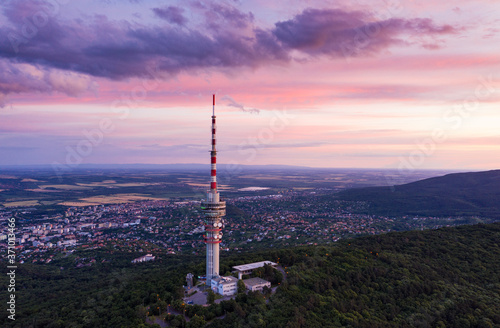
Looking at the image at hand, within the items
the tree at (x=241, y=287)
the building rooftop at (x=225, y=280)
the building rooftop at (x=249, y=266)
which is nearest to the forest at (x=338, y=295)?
the tree at (x=241, y=287)

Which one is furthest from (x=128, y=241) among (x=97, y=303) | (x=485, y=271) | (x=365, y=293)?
(x=485, y=271)

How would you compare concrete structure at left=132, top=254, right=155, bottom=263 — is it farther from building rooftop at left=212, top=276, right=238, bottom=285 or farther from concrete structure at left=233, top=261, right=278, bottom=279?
building rooftop at left=212, top=276, right=238, bottom=285

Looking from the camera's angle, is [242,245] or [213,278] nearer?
[213,278]

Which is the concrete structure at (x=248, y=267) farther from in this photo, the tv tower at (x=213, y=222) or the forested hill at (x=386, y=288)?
the forested hill at (x=386, y=288)

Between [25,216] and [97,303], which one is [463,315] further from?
[25,216]

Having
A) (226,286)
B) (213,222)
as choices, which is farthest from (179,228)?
(226,286)

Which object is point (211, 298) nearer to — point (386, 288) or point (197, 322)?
point (197, 322)

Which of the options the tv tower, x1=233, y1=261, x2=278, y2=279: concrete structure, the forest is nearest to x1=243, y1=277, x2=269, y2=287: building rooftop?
x1=233, y1=261, x2=278, y2=279: concrete structure
